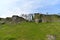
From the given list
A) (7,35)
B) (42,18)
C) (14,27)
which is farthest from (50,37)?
(42,18)

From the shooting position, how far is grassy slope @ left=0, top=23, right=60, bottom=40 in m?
50.6

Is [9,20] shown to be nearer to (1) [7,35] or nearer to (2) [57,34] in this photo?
(1) [7,35]

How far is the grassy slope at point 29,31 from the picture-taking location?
50625mm

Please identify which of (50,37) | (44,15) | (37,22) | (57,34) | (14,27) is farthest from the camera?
(44,15)

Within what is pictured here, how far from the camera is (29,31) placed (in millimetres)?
55156

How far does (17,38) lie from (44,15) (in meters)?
25.2

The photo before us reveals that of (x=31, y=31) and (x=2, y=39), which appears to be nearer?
(x=2, y=39)

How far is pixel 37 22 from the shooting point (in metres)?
66.7

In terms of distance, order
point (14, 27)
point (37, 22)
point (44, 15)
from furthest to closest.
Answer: point (44, 15) → point (37, 22) → point (14, 27)

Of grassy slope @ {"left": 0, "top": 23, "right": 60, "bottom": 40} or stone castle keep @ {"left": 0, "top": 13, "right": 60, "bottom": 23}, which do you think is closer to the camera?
grassy slope @ {"left": 0, "top": 23, "right": 60, "bottom": 40}

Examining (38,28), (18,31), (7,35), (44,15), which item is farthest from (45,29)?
(44,15)

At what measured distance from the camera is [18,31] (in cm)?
5569

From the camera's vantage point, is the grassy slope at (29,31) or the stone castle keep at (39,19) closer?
the grassy slope at (29,31)

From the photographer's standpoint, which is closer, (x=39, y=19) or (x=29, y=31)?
(x=29, y=31)
